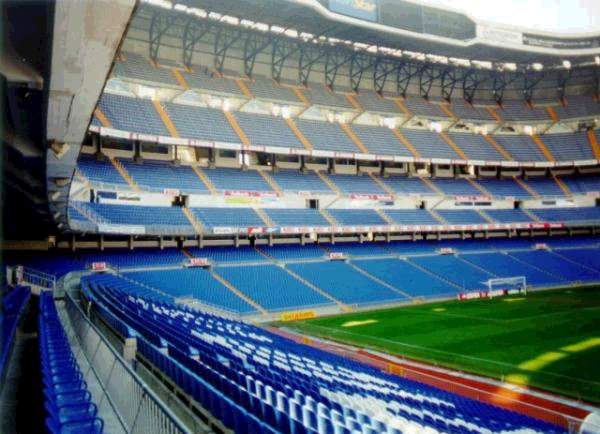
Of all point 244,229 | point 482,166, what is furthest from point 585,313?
point 482,166

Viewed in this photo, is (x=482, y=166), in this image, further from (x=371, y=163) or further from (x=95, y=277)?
(x=95, y=277)

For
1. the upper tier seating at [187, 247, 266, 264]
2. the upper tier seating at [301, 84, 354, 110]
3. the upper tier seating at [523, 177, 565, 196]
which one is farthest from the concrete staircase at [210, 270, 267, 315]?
the upper tier seating at [523, 177, 565, 196]

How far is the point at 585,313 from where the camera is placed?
28.4 meters

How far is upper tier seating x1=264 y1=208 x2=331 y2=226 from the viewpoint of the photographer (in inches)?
1460

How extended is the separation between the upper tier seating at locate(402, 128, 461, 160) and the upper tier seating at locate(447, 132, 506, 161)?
188 cm

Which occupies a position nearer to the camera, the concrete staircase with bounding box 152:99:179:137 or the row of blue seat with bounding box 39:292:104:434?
the row of blue seat with bounding box 39:292:104:434

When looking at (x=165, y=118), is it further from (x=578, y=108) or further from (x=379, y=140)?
(x=578, y=108)

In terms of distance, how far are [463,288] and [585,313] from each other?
994cm

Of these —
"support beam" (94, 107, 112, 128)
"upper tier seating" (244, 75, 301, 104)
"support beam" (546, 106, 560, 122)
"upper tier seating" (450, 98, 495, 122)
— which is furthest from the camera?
"support beam" (546, 106, 560, 122)

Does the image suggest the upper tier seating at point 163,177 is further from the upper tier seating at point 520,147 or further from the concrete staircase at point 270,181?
the upper tier seating at point 520,147

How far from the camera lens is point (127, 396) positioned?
6812 mm

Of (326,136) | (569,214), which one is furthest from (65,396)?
(569,214)

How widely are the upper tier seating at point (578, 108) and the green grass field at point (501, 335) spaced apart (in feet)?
90.2

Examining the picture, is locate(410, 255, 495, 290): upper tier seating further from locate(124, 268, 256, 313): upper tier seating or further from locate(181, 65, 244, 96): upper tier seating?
locate(181, 65, 244, 96): upper tier seating
